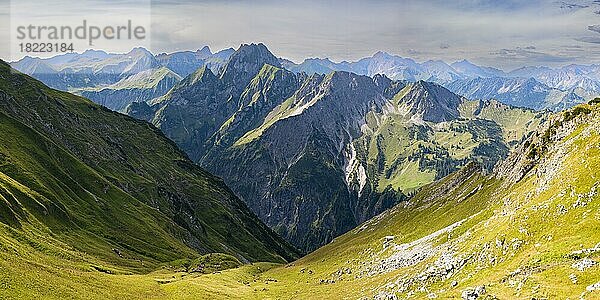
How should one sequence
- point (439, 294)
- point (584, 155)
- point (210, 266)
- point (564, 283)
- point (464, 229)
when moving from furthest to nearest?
point (210, 266) → point (464, 229) → point (584, 155) → point (439, 294) → point (564, 283)

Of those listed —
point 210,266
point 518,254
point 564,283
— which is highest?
point 564,283

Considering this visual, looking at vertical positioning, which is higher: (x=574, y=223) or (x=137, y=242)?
(x=574, y=223)

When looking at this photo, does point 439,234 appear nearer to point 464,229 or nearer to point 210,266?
point 464,229

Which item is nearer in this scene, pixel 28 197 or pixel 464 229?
pixel 464 229

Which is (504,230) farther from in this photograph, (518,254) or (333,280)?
(333,280)

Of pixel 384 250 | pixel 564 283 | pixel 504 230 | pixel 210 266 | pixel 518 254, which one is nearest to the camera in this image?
pixel 564 283

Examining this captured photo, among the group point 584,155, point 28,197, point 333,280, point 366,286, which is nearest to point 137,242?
point 28,197
